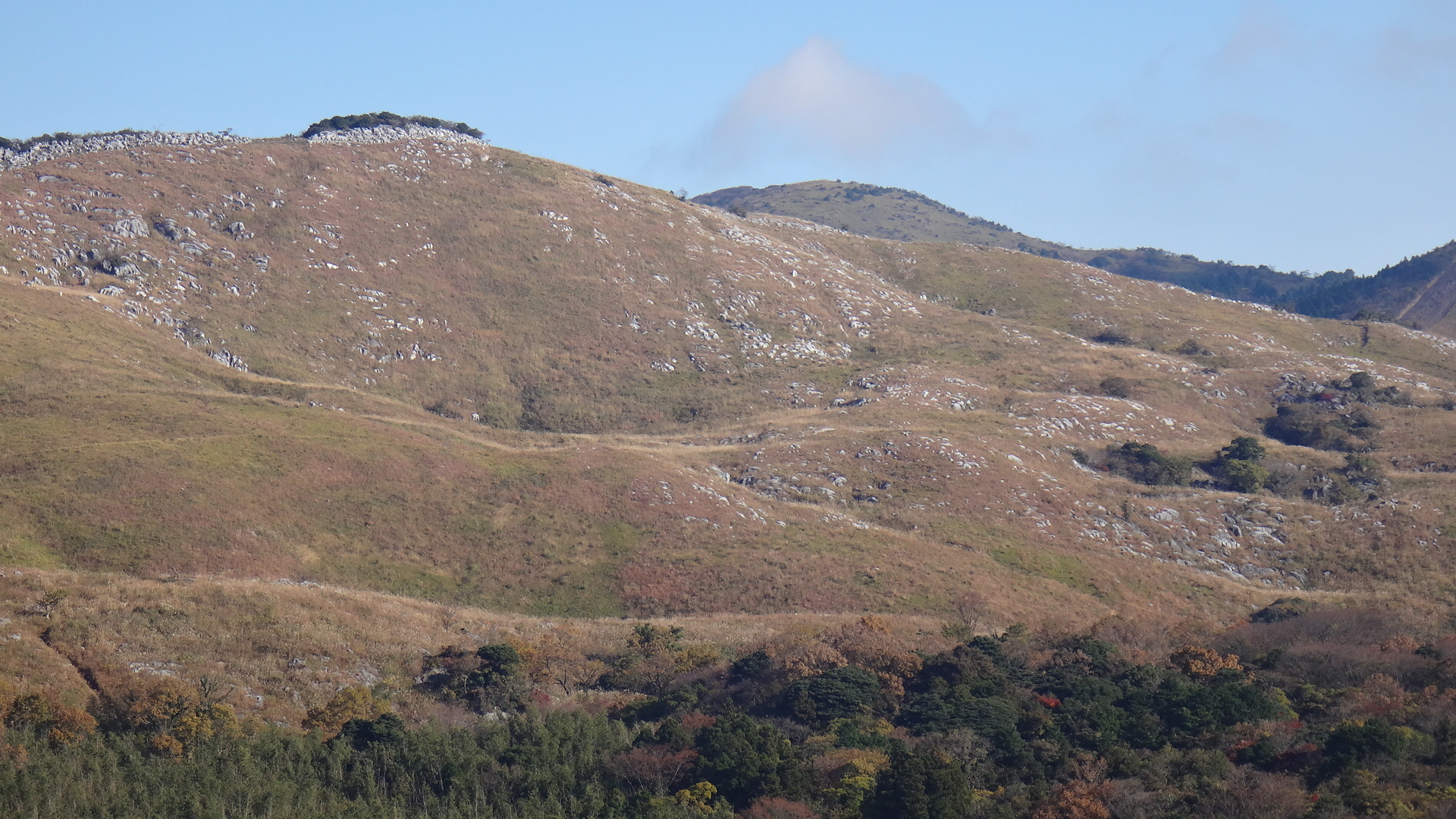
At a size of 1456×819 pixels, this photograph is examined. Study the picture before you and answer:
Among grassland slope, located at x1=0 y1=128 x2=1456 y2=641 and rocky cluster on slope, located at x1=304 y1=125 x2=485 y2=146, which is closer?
grassland slope, located at x1=0 y1=128 x2=1456 y2=641

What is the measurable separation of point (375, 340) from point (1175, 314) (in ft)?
325

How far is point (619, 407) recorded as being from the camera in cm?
10538

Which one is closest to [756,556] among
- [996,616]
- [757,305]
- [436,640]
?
[996,616]

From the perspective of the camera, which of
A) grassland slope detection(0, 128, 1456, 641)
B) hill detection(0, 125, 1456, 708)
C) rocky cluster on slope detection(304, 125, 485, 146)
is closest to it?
hill detection(0, 125, 1456, 708)

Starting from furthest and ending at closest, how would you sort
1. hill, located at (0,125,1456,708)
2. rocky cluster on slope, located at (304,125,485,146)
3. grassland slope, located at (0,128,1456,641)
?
rocky cluster on slope, located at (304,125,485,146) → grassland slope, located at (0,128,1456,641) → hill, located at (0,125,1456,708)

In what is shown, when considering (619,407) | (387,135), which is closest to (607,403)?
(619,407)

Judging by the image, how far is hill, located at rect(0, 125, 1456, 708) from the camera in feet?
207

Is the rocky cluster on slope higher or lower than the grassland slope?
higher

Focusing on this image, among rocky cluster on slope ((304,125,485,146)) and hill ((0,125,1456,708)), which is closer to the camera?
hill ((0,125,1456,708))

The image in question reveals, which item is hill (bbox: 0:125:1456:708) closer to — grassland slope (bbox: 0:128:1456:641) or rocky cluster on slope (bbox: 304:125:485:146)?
grassland slope (bbox: 0:128:1456:641)

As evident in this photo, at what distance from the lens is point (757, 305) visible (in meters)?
127

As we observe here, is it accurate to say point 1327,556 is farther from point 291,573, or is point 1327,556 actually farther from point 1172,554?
point 291,573

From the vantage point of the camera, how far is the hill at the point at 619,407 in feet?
207

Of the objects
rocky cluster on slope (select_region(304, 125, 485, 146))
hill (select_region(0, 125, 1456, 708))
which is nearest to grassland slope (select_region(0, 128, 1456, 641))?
hill (select_region(0, 125, 1456, 708))
